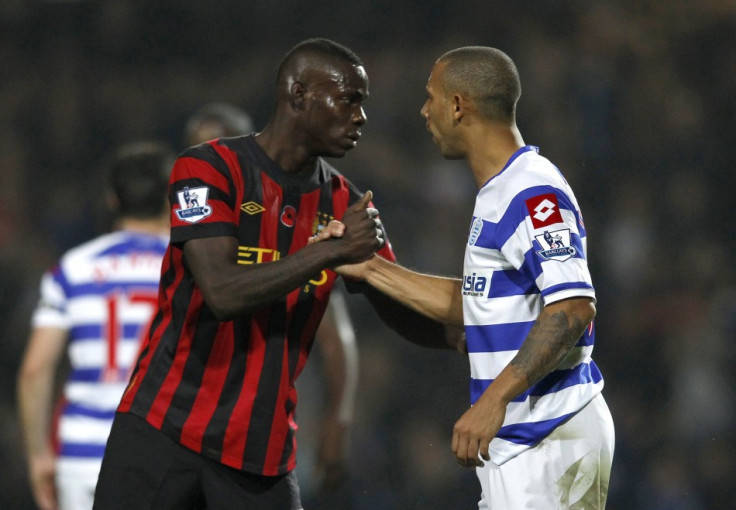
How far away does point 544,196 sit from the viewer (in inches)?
100

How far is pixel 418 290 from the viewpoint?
3.07 metres

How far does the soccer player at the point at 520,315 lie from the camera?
2426mm

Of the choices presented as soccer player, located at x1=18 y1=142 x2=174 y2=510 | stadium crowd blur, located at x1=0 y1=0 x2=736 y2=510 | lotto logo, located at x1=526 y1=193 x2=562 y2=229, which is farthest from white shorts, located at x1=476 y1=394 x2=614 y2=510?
stadium crowd blur, located at x1=0 y1=0 x2=736 y2=510

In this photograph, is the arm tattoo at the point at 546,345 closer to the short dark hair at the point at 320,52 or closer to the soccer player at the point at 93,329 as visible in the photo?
the short dark hair at the point at 320,52

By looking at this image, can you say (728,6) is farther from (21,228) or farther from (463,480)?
(21,228)

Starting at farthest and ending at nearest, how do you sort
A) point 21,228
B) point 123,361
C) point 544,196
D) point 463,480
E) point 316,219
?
point 21,228
point 463,480
point 123,361
point 316,219
point 544,196

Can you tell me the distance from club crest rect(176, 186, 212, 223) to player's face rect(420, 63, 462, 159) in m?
0.61

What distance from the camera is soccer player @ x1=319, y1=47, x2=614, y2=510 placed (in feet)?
7.96

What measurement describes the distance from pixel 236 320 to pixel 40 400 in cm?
154

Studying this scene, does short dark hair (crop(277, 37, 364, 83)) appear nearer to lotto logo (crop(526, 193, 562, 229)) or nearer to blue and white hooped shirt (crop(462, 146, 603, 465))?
blue and white hooped shirt (crop(462, 146, 603, 465))

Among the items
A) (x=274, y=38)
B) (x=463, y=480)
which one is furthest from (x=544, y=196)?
(x=274, y=38)

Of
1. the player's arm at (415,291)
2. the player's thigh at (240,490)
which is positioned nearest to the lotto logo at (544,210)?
the player's arm at (415,291)

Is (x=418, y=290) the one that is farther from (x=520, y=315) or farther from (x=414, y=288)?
(x=520, y=315)

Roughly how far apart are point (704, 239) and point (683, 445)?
3.88 feet
